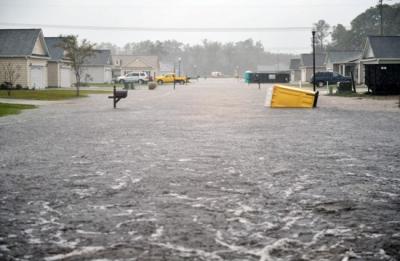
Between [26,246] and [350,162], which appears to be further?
[350,162]

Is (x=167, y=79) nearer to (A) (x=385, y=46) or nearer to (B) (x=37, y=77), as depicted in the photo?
(B) (x=37, y=77)

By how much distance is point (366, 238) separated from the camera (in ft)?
13.5

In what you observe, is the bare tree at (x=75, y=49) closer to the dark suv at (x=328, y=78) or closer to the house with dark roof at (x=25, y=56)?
the house with dark roof at (x=25, y=56)

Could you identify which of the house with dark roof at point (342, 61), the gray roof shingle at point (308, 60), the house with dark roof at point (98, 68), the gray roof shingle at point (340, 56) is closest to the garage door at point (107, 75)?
the house with dark roof at point (98, 68)

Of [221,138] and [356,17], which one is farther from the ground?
[356,17]

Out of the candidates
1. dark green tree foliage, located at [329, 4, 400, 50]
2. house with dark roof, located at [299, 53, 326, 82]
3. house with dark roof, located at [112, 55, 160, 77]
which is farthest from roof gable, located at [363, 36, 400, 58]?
dark green tree foliage, located at [329, 4, 400, 50]

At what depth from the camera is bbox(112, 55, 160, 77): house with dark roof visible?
3942 inches

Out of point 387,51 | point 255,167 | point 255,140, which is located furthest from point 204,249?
point 387,51

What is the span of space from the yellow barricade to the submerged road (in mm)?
11261

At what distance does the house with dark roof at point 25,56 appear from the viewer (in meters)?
43.4

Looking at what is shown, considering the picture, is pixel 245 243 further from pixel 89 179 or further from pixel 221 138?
pixel 221 138

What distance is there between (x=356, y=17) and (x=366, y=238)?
11643cm

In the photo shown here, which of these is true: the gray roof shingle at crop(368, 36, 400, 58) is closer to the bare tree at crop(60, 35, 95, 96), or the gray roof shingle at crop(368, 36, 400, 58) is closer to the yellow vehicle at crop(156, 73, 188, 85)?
the bare tree at crop(60, 35, 95, 96)

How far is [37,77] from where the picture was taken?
46094 mm
